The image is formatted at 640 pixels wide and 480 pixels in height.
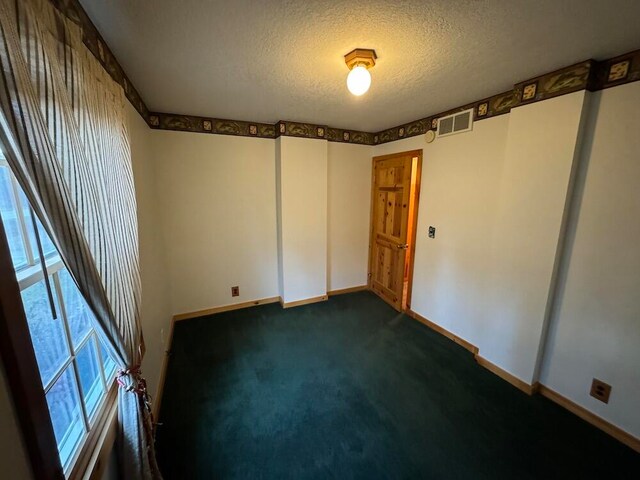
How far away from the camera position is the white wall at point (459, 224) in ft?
7.33

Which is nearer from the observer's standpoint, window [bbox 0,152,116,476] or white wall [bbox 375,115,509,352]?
Answer: window [bbox 0,152,116,476]

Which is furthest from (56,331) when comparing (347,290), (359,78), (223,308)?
(347,290)

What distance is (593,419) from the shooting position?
169 centimetres

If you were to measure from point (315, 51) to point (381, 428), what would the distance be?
7.82ft

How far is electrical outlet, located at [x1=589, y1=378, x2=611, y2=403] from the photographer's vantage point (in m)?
1.64

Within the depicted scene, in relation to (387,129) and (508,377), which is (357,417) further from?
(387,129)

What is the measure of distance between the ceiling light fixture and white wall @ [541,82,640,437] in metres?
1.49

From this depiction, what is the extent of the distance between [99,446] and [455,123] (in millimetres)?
3239

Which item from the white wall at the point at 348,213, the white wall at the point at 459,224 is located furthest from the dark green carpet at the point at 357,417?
the white wall at the point at 348,213

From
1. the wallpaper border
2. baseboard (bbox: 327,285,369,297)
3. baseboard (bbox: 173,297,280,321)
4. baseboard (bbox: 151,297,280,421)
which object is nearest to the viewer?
the wallpaper border

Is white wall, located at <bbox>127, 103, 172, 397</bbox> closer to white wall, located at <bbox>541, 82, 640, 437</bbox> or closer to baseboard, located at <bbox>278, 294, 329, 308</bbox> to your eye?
baseboard, located at <bbox>278, 294, 329, 308</bbox>

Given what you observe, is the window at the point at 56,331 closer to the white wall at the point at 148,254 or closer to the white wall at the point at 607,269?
the white wall at the point at 148,254

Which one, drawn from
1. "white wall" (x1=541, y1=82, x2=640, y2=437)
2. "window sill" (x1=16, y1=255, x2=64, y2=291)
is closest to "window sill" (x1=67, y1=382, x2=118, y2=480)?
"window sill" (x1=16, y1=255, x2=64, y2=291)

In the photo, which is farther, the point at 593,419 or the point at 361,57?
the point at 593,419
